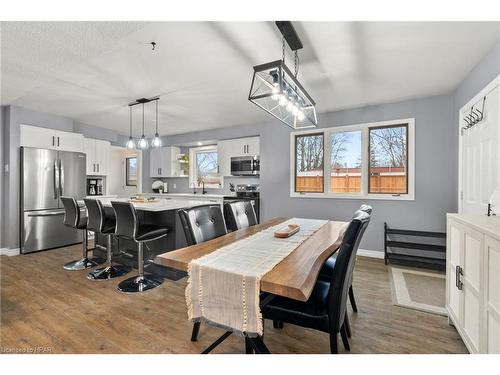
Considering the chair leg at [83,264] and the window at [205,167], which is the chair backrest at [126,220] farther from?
the window at [205,167]

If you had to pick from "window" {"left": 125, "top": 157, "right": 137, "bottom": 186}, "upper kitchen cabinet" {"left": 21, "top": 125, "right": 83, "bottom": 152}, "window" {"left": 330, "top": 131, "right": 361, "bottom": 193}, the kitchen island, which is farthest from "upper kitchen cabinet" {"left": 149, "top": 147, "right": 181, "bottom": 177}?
"window" {"left": 330, "top": 131, "right": 361, "bottom": 193}

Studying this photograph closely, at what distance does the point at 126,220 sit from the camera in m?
2.62

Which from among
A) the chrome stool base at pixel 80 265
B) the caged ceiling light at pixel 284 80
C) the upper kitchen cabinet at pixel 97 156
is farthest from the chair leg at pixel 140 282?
the upper kitchen cabinet at pixel 97 156

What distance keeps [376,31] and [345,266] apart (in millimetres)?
1905

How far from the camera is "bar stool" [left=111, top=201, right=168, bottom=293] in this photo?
101 inches

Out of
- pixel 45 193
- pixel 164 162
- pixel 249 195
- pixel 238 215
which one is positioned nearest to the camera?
pixel 238 215

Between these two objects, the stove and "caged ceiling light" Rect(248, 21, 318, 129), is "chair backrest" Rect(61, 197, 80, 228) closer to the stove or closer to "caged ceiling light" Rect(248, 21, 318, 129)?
the stove

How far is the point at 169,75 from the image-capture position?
2873mm

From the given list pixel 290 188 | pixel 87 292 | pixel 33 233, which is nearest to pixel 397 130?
pixel 290 188

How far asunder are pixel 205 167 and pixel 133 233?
3998 millimetres

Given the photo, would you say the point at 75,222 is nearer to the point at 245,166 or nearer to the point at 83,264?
the point at 83,264

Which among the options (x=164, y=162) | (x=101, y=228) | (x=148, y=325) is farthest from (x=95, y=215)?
(x=164, y=162)
